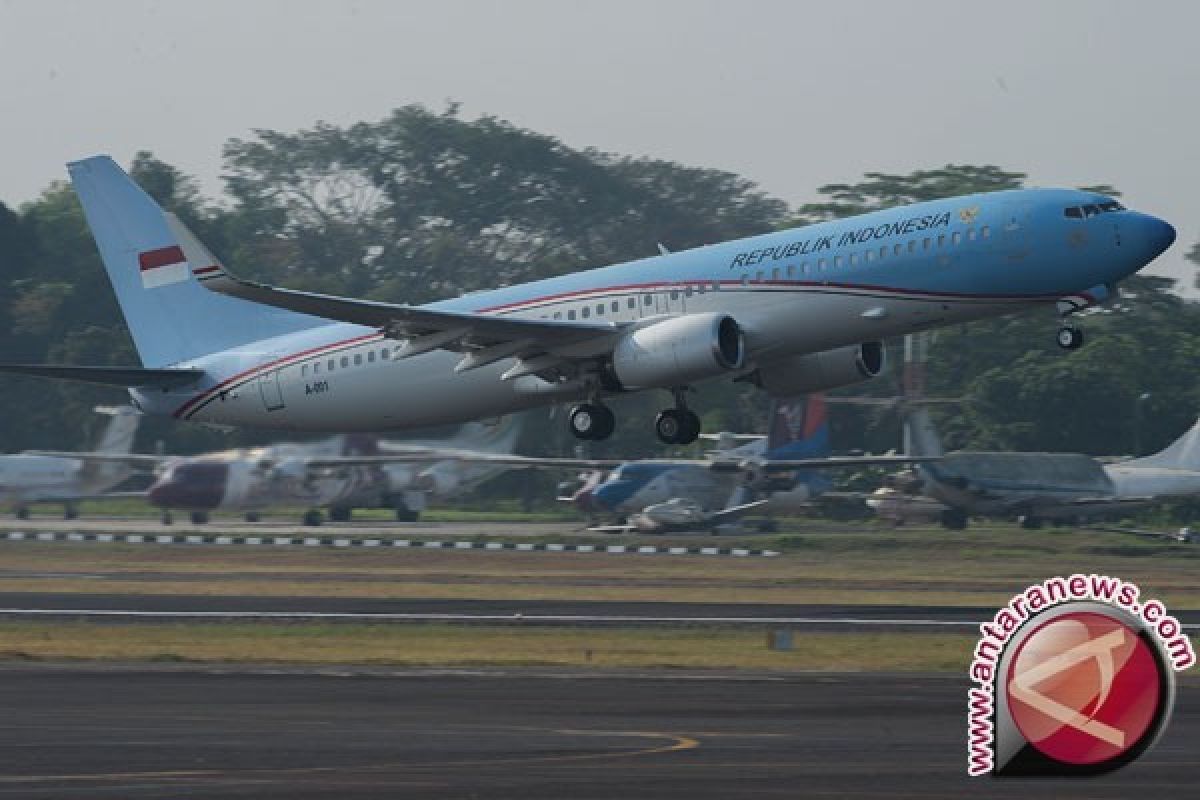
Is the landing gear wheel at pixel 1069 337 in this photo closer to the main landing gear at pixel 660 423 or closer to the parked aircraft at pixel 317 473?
the main landing gear at pixel 660 423

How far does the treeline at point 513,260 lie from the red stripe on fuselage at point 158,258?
34.8 meters

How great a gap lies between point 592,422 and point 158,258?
13590 millimetres

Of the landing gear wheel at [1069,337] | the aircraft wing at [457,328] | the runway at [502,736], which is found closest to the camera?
the runway at [502,736]

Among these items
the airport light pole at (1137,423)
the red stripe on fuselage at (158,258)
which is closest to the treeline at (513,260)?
the airport light pole at (1137,423)

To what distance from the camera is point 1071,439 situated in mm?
98938

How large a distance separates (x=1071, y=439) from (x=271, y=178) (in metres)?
112

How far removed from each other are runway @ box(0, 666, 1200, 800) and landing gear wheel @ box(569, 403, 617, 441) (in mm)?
16430

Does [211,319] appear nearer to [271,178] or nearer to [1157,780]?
[1157,780]

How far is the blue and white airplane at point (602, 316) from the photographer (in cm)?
4228

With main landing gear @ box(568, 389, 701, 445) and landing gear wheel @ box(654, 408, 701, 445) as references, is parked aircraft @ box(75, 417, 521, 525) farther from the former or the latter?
landing gear wheel @ box(654, 408, 701, 445)

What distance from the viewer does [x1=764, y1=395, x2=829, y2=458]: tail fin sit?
7581 centimetres

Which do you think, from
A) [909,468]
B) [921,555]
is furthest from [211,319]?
[909,468]

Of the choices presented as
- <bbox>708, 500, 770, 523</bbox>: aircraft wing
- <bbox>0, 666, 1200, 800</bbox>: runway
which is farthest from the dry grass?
<bbox>708, 500, 770, 523</bbox>: aircraft wing

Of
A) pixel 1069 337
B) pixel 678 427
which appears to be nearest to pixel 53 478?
pixel 678 427
